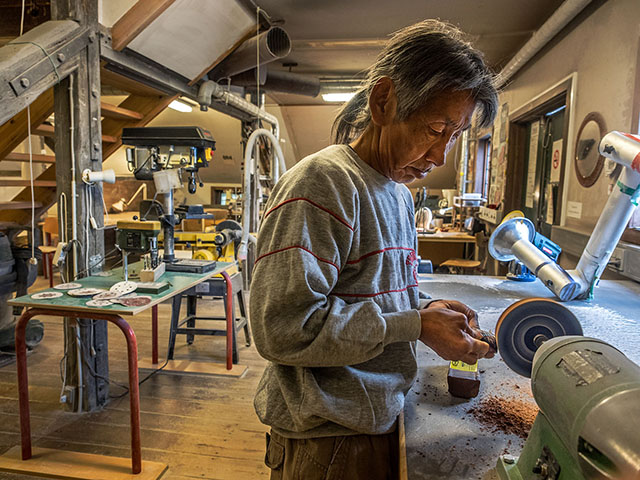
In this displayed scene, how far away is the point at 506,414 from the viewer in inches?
38.9

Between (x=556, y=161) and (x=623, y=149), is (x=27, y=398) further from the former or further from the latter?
(x=556, y=161)

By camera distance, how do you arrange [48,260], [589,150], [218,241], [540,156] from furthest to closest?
[48,260]
[540,156]
[218,241]
[589,150]

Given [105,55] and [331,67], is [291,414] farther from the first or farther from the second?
[331,67]

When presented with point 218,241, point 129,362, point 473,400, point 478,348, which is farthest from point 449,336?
point 218,241

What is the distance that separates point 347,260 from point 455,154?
25.6 feet

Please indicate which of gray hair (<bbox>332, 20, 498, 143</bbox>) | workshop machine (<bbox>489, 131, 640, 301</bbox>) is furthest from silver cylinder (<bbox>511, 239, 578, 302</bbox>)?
gray hair (<bbox>332, 20, 498, 143</bbox>)

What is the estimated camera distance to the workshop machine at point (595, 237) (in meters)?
1.58

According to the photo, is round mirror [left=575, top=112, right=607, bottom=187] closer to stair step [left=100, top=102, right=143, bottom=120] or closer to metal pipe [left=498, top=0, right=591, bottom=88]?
metal pipe [left=498, top=0, right=591, bottom=88]

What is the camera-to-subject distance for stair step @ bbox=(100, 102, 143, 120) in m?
2.99

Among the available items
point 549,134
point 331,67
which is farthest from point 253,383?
point 331,67

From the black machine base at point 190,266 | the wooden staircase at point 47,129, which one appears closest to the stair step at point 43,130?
the wooden staircase at point 47,129

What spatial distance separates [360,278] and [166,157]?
85.7 inches

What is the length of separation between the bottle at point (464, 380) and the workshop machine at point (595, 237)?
97cm

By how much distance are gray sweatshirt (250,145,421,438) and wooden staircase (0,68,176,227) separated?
106 inches
